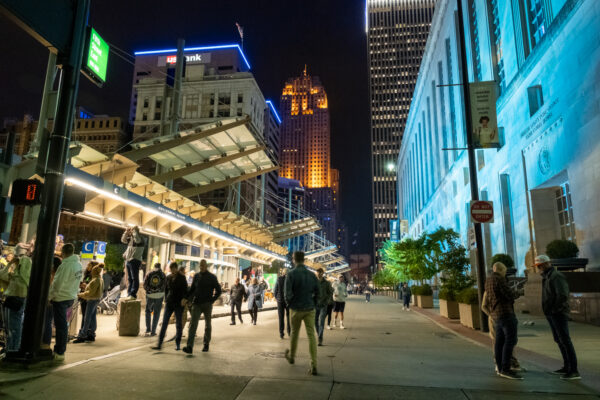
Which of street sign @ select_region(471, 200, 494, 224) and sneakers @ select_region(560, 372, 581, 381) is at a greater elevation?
street sign @ select_region(471, 200, 494, 224)

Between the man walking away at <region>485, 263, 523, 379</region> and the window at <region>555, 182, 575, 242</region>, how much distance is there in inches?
661

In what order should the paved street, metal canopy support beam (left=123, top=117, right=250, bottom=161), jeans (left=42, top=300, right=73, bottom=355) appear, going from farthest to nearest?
metal canopy support beam (left=123, top=117, right=250, bottom=161), jeans (left=42, top=300, right=73, bottom=355), the paved street

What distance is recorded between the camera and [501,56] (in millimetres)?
28297

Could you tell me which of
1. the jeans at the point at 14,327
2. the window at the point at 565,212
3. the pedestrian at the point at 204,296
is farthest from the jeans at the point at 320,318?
the window at the point at 565,212

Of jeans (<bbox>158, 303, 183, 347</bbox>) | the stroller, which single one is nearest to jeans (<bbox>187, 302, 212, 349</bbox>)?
jeans (<bbox>158, 303, 183, 347</bbox>)

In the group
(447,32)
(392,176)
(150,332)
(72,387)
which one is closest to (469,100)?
(150,332)

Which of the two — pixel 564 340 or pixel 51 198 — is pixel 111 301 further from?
pixel 564 340

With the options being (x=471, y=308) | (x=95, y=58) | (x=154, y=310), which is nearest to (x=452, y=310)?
(x=471, y=308)

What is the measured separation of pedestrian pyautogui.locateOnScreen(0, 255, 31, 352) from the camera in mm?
6531

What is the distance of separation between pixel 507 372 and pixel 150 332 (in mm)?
8383

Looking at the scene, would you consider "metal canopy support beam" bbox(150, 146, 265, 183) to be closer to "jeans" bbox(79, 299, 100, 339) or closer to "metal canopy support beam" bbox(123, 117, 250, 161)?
"metal canopy support beam" bbox(123, 117, 250, 161)

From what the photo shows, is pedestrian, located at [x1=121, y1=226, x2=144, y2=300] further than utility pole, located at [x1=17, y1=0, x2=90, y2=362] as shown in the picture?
Yes

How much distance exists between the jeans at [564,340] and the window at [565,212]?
16.4m

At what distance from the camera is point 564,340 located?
247 inches
